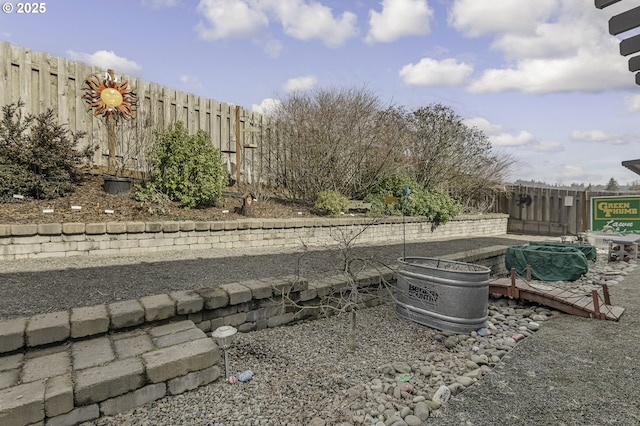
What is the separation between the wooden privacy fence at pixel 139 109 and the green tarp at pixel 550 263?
715 cm

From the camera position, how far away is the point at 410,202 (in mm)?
10805

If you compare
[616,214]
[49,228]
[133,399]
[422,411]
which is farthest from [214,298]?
[616,214]

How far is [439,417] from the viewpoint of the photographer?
229 centimetres

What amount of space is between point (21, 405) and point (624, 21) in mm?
3839

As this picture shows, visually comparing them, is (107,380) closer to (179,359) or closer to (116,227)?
(179,359)

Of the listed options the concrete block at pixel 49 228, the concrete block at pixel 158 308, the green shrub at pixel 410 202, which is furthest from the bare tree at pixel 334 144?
the concrete block at pixel 158 308

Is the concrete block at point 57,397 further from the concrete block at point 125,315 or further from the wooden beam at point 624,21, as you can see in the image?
the wooden beam at point 624,21

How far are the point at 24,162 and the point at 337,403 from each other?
6798mm

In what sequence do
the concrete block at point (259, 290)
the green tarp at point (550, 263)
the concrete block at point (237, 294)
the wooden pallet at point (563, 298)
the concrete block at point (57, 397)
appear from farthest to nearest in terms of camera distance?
the green tarp at point (550, 263) < the wooden pallet at point (563, 298) < the concrete block at point (259, 290) < the concrete block at point (237, 294) < the concrete block at point (57, 397)

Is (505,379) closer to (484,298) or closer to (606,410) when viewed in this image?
(606,410)

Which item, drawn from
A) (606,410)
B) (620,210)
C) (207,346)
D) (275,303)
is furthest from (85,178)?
(620,210)

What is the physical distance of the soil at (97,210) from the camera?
5515mm

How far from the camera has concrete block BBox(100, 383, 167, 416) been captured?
2078 mm

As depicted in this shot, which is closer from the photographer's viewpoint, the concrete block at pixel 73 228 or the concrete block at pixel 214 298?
the concrete block at pixel 214 298
